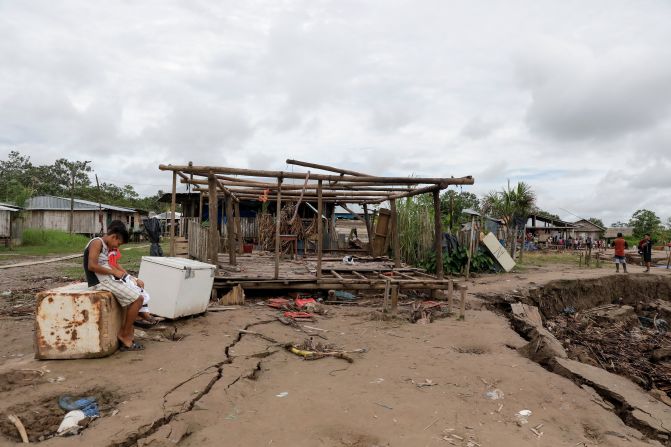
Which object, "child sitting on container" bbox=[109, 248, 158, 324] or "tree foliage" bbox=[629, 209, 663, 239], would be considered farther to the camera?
"tree foliage" bbox=[629, 209, 663, 239]

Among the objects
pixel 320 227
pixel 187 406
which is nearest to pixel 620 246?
pixel 320 227

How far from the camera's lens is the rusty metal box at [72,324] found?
391 cm

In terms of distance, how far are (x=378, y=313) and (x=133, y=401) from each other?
430 centimetres

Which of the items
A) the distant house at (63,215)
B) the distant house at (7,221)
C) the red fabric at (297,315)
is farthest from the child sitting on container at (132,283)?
the distant house at (63,215)

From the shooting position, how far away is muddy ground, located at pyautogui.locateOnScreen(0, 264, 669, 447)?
9.79ft

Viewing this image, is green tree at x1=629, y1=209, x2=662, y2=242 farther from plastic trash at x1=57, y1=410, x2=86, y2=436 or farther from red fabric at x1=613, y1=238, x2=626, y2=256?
plastic trash at x1=57, y1=410, x2=86, y2=436

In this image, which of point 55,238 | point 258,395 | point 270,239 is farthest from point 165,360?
point 55,238

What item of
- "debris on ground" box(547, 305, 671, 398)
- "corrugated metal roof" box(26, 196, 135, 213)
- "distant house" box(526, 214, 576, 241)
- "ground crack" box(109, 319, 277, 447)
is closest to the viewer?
"ground crack" box(109, 319, 277, 447)

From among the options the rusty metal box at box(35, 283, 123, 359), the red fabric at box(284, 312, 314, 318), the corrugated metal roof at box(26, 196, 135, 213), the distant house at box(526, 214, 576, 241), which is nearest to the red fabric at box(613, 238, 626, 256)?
the red fabric at box(284, 312, 314, 318)

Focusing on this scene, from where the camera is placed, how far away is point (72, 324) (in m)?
3.95

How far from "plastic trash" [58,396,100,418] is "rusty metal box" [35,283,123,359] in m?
0.82

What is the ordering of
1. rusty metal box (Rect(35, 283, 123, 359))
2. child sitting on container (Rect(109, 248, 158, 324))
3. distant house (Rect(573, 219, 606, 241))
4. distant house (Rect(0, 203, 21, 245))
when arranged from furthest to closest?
distant house (Rect(573, 219, 606, 241)) → distant house (Rect(0, 203, 21, 245)) → child sitting on container (Rect(109, 248, 158, 324)) → rusty metal box (Rect(35, 283, 123, 359))

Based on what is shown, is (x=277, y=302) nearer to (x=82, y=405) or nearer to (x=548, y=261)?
(x=82, y=405)

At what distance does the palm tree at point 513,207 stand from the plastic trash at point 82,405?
16.9m
